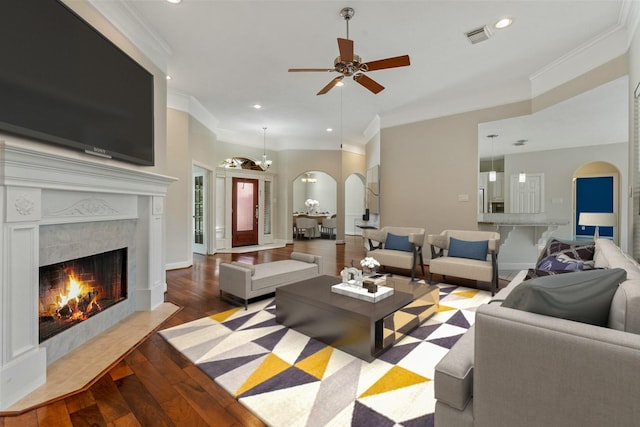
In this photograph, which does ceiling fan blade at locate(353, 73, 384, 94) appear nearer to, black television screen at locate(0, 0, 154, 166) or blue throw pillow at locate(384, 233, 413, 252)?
black television screen at locate(0, 0, 154, 166)

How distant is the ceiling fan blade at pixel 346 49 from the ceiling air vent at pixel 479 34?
62.3 inches

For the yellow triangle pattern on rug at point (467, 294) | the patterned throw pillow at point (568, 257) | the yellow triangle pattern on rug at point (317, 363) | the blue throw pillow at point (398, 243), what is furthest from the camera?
the blue throw pillow at point (398, 243)

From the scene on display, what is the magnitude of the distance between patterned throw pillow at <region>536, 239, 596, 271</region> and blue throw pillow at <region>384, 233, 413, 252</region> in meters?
2.04

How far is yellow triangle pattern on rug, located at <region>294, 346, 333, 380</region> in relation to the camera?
2.05 metres

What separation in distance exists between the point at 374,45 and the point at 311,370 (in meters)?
3.58

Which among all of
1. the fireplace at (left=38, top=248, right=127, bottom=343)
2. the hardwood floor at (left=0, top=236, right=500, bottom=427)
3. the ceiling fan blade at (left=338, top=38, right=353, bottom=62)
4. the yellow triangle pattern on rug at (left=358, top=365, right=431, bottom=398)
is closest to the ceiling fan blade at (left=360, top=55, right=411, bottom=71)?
the ceiling fan blade at (left=338, top=38, right=353, bottom=62)

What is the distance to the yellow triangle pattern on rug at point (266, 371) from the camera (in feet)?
6.24

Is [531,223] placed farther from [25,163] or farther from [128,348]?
[25,163]

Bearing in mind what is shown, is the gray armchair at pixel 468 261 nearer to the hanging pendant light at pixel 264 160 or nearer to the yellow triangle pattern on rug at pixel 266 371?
the yellow triangle pattern on rug at pixel 266 371

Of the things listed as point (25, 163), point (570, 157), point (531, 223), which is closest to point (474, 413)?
point (25, 163)

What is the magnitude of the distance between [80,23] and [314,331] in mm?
3157

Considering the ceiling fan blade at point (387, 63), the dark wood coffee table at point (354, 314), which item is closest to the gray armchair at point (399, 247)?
the dark wood coffee table at point (354, 314)

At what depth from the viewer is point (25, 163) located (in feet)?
5.94

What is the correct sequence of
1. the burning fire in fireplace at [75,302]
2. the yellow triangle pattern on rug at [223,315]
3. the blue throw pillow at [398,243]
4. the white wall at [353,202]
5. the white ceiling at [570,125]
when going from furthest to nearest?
the white wall at [353,202], the blue throw pillow at [398,243], the white ceiling at [570,125], the yellow triangle pattern on rug at [223,315], the burning fire in fireplace at [75,302]
